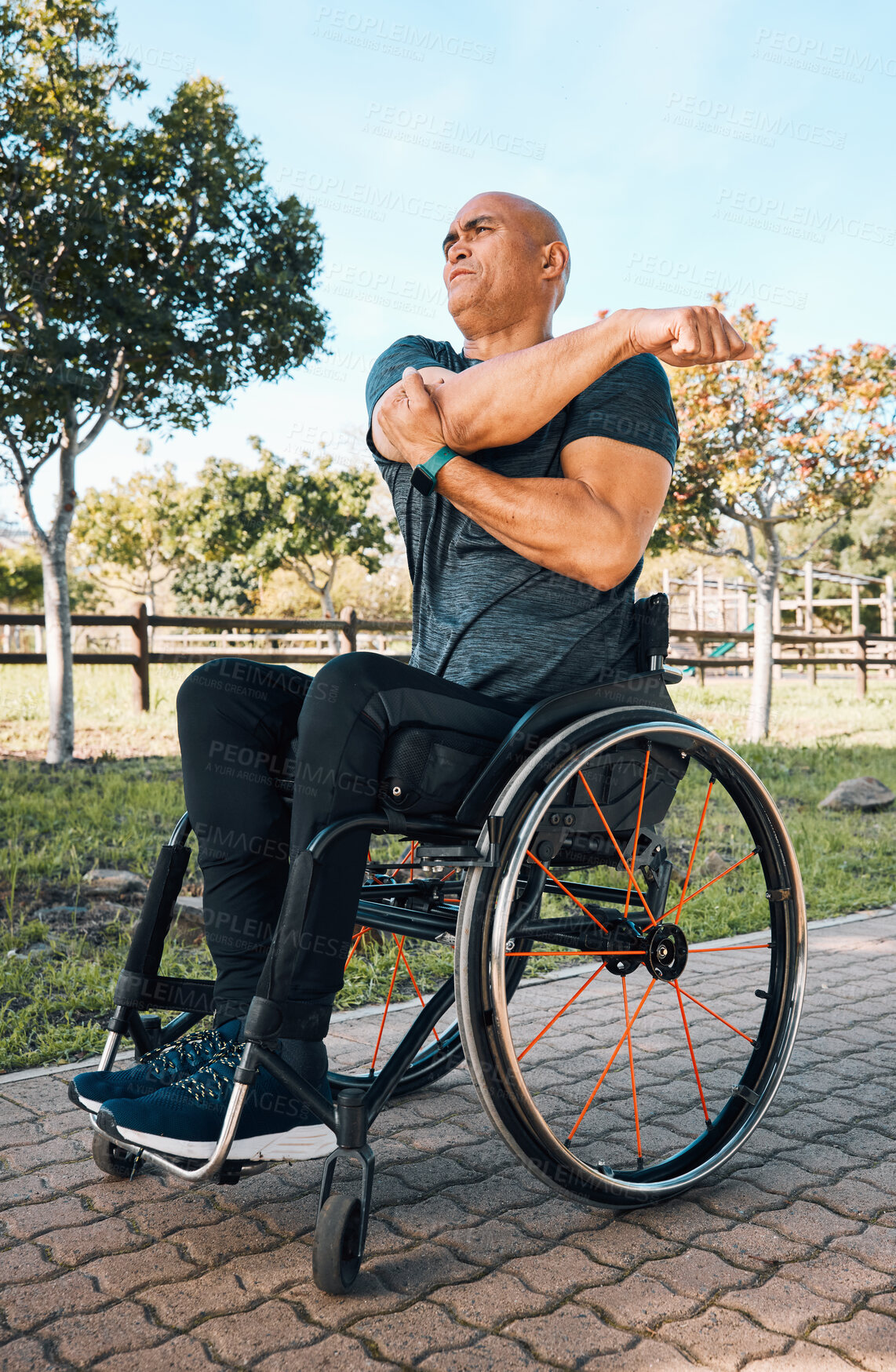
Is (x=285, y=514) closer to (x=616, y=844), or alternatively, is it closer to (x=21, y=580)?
(x=21, y=580)

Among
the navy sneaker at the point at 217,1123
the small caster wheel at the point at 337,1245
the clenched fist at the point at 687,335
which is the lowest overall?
the small caster wheel at the point at 337,1245

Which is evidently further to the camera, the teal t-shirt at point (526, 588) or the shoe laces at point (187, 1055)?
the teal t-shirt at point (526, 588)

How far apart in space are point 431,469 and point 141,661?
829 cm

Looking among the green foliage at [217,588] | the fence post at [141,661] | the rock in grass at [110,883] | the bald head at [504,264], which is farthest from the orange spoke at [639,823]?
the green foliage at [217,588]

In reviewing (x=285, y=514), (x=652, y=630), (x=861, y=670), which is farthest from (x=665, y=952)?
(x=285, y=514)

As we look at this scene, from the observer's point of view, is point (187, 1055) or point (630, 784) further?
point (630, 784)

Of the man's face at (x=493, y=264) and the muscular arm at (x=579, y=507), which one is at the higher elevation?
the man's face at (x=493, y=264)

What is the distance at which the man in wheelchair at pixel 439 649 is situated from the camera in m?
1.63

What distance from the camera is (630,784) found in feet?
6.33

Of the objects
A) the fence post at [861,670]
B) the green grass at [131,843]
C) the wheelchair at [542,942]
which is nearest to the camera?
the wheelchair at [542,942]

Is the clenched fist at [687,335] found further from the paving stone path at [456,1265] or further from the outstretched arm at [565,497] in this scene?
the paving stone path at [456,1265]

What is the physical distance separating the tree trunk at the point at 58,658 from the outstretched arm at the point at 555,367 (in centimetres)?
614

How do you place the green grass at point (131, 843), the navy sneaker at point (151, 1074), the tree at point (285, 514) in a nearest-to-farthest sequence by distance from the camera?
1. the navy sneaker at point (151, 1074)
2. the green grass at point (131, 843)
3. the tree at point (285, 514)

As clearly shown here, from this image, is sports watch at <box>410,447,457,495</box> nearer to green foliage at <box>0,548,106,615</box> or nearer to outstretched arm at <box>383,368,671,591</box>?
outstretched arm at <box>383,368,671,591</box>
